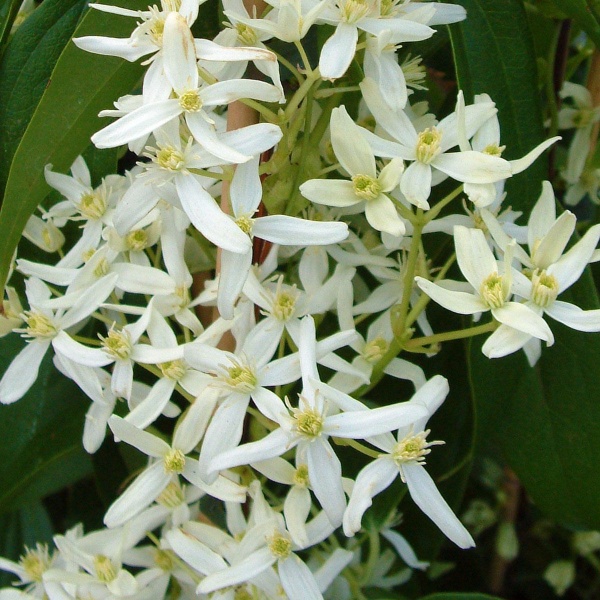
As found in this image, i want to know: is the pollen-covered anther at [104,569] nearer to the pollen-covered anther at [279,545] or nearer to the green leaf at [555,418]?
the pollen-covered anther at [279,545]

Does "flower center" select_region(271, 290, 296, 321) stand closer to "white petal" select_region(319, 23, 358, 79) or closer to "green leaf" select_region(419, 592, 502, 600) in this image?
"white petal" select_region(319, 23, 358, 79)

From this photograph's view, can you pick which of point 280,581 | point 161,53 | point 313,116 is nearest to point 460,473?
point 280,581


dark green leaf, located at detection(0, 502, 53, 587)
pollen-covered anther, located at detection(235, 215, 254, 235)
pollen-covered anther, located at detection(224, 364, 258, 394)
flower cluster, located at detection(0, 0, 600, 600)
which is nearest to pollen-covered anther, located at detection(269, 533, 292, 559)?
flower cluster, located at detection(0, 0, 600, 600)

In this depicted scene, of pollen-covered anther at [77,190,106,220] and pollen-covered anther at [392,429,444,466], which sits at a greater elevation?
pollen-covered anther at [77,190,106,220]

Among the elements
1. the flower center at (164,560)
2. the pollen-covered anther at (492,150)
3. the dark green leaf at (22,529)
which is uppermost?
the pollen-covered anther at (492,150)

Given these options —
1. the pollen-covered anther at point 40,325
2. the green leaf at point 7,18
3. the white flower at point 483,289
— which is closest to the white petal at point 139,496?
the pollen-covered anther at point 40,325

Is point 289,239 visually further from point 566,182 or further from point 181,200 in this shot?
point 566,182

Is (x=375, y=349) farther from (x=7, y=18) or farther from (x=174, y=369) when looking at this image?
(x=7, y=18)
